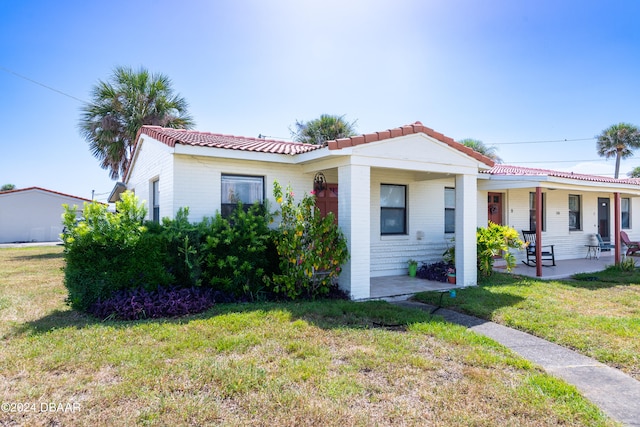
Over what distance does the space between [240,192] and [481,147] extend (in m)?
18.8

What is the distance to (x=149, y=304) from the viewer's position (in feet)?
18.8

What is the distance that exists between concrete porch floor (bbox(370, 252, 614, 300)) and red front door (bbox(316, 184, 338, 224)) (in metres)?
1.95

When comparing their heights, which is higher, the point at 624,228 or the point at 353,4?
the point at 353,4

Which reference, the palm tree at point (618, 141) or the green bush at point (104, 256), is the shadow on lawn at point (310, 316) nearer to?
the green bush at point (104, 256)

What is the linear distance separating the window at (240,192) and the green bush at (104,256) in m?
1.89

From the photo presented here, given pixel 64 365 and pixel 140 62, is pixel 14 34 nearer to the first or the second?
pixel 140 62

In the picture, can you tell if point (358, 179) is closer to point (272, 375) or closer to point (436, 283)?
point (436, 283)

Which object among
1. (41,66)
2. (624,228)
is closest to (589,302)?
(624,228)

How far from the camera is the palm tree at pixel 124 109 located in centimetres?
1455

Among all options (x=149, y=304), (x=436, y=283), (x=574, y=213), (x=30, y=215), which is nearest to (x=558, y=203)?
(x=574, y=213)

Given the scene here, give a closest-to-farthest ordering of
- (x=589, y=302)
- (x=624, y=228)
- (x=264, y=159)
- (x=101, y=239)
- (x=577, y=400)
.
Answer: (x=577, y=400), (x=101, y=239), (x=589, y=302), (x=264, y=159), (x=624, y=228)

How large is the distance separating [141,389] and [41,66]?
12.7m

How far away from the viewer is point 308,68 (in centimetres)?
1169

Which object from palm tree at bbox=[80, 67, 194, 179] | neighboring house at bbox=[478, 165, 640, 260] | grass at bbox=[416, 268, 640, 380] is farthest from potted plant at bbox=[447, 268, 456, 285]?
palm tree at bbox=[80, 67, 194, 179]
